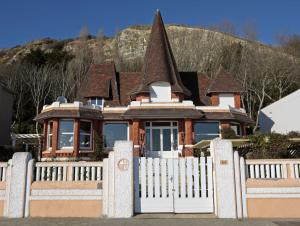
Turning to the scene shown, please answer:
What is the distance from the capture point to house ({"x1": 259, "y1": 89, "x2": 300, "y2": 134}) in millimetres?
24297

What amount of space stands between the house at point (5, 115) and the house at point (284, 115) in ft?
77.1

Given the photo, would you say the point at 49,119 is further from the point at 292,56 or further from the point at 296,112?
the point at 292,56

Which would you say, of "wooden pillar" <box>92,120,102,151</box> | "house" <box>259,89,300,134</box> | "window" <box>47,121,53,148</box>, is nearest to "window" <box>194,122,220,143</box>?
"house" <box>259,89,300,134</box>

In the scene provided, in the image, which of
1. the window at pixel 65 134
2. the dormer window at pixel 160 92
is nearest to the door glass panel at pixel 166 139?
the dormer window at pixel 160 92

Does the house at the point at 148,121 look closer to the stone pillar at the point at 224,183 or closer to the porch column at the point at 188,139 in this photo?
the porch column at the point at 188,139

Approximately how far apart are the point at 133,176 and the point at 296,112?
1854 cm

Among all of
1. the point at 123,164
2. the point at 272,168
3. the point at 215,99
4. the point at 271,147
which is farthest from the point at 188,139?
the point at 123,164

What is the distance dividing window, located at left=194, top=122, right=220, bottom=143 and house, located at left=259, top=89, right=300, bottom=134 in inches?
226

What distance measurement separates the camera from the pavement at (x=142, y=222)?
A: 8711 millimetres

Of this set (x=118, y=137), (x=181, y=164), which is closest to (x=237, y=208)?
(x=181, y=164)

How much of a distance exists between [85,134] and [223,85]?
1241cm

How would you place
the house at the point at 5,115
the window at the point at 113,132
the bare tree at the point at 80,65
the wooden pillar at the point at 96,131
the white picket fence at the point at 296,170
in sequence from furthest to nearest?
the bare tree at the point at 80,65
the house at the point at 5,115
the window at the point at 113,132
the wooden pillar at the point at 96,131
the white picket fence at the point at 296,170

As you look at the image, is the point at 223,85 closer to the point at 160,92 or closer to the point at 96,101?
the point at 160,92

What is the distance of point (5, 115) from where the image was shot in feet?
98.6
